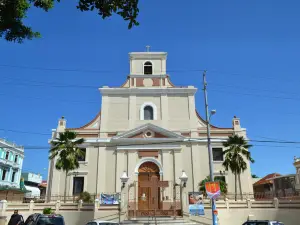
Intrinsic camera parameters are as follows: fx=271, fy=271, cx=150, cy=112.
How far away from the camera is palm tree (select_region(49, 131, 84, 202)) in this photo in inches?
1026

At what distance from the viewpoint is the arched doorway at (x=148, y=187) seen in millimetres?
23161

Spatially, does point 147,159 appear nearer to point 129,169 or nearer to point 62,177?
point 129,169

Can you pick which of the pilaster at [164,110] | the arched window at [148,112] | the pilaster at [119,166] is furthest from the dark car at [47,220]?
the arched window at [148,112]

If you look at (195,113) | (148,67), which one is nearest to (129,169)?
(195,113)

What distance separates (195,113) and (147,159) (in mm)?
7822

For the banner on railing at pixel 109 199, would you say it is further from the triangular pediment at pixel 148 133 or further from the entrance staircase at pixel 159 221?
the triangular pediment at pixel 148 133

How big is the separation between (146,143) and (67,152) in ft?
26.9

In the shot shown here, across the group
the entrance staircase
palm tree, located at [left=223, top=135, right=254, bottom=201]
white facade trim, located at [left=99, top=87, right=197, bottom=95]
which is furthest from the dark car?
white facade trim, located at [left=99, top=87, right=197, bottom=95]

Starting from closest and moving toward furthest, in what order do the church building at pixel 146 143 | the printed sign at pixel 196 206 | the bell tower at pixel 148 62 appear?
the printed sign at pixel 196 206 → the church building at pixel 146 143 → the bell tower at pixel 148 62

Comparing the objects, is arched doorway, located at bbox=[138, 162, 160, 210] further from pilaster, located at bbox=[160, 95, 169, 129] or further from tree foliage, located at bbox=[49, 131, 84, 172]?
tree foliage, located at bbox=[49, 131, 84, 172]

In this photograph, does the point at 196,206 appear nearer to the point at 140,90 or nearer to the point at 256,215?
the point at 256,215

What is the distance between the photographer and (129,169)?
28.4m

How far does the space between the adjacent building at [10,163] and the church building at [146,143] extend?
66.2ft

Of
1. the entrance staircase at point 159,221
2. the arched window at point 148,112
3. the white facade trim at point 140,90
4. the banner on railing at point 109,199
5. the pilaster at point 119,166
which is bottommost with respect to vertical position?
the entrance staircase at point 159,221
